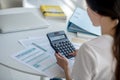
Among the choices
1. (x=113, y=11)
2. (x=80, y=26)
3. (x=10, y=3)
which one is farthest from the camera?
(x=10, y=3)

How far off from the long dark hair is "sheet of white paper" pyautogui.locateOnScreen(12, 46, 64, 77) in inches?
10.9

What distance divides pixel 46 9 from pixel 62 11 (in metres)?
0.10

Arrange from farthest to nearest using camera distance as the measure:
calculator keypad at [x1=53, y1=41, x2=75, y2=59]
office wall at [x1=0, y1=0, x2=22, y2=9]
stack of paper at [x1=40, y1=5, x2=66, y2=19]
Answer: office wall at [x1=0, y1=0, x2=22, y2=9] → stack of paper at [x1=40, y1=5, x2=66, y2=19] → calculator keypad at [x1=53, y1=41, x2=75, y2=59]

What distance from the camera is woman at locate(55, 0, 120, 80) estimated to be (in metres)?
0.91

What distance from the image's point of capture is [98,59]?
916 millimetres

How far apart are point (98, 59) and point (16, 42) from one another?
0.50m

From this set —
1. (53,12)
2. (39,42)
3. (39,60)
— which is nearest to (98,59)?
(39,60)

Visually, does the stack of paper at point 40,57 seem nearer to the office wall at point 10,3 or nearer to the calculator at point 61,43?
the calculator at point 61,43

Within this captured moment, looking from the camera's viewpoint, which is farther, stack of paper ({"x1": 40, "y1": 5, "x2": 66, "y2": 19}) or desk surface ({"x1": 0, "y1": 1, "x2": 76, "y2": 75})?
stack of paper ({"x1": 40, "y1": 5, "x2": 66, "y2": 19})

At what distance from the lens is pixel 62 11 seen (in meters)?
1.57

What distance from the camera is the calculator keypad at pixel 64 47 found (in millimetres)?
1201

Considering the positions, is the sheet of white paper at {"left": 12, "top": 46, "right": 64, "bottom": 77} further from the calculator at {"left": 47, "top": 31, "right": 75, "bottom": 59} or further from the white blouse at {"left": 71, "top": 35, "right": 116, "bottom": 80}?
the white blouse at {"left": 71, "top": 35, "right": 116, "bottom": 80}

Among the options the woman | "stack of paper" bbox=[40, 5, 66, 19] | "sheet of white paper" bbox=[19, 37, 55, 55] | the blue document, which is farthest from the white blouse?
"stack of paper" bbox=[40, 5, 66, 19]

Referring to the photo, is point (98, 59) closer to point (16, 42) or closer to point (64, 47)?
point (64, 47)
